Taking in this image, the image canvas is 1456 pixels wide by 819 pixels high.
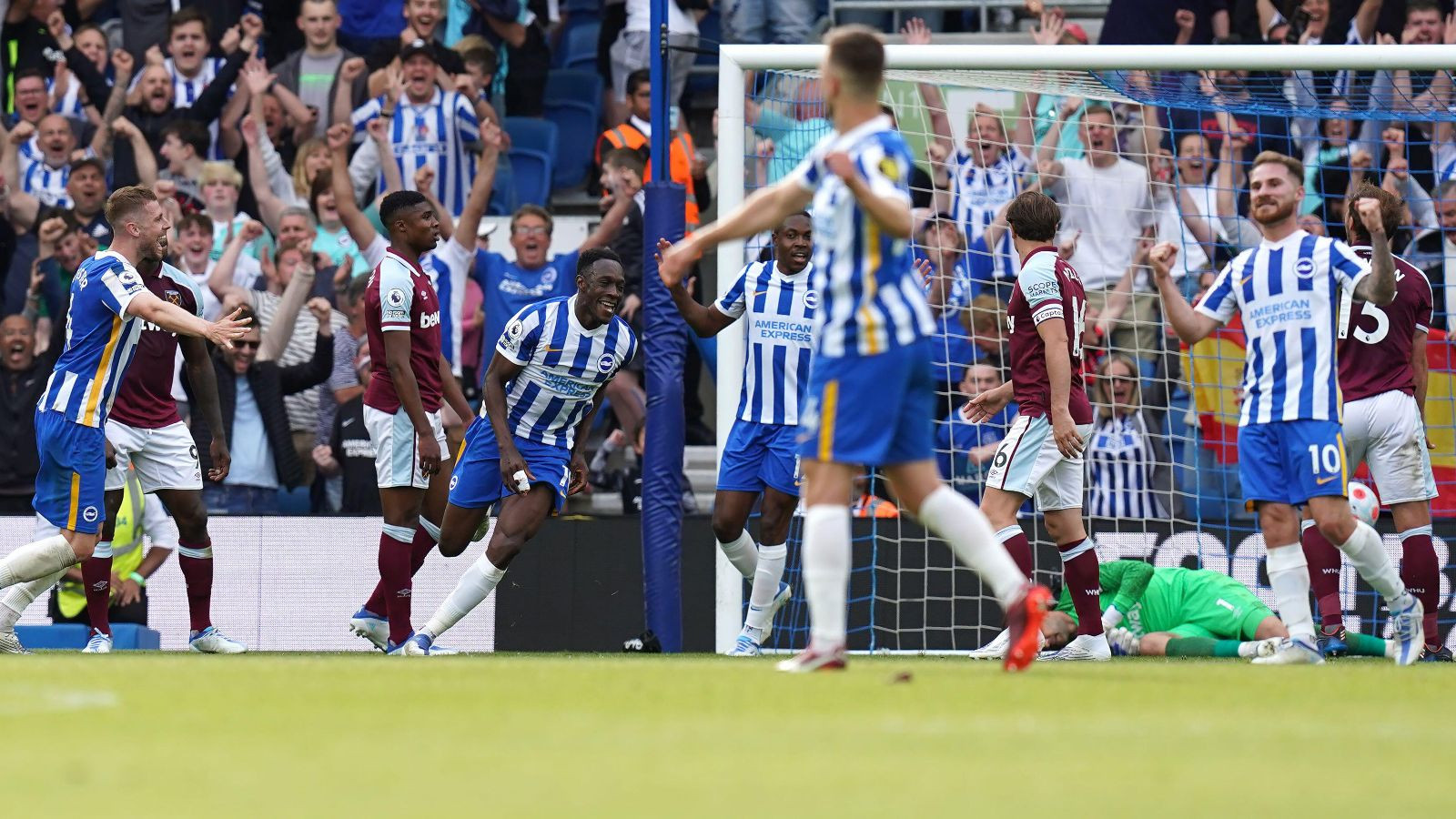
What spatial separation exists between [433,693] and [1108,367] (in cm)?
769

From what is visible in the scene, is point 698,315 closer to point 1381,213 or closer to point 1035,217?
point 1035,217

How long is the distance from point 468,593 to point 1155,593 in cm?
408

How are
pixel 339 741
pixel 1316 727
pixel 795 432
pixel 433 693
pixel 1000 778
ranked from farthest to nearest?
pixel 795 432, pixel 433 693, pixel 1316 727, pixel 339 741, pixel 1000 778

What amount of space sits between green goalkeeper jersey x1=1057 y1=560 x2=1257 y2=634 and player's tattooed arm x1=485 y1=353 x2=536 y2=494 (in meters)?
3.35

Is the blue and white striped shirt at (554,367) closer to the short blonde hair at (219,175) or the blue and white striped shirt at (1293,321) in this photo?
the blue and white striped shirt at (1293,321)

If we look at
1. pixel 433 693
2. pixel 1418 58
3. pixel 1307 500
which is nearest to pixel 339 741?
pixel 433 693

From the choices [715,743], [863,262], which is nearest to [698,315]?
[863,262]

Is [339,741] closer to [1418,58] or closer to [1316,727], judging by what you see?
[1316,727]

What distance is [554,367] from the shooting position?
9875 millimetres

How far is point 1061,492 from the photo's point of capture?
29.8ft

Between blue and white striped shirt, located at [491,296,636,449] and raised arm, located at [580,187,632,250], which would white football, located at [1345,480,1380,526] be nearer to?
blue and white striped shirt, located at [491,296,636,449]

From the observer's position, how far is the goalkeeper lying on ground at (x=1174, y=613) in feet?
34.2

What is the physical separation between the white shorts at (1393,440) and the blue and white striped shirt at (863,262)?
13.3 ft

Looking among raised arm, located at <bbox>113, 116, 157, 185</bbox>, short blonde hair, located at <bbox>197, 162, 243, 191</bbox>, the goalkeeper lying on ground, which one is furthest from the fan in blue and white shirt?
the goalkeeper lying on ground
